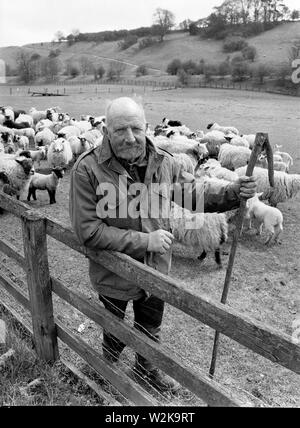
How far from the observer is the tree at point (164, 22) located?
8525 cm

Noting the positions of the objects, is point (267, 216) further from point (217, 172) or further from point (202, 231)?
point (217, 172)

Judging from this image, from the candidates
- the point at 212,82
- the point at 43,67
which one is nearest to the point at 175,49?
the point at 43,67

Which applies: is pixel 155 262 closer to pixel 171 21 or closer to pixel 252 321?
pixel 252 321

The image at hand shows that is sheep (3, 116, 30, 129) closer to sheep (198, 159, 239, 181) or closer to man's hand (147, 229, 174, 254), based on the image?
sheep (198, 159, 239, 181)

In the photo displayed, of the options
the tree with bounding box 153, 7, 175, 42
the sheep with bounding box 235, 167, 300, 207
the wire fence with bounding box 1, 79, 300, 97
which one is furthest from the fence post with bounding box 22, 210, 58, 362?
the tree with bounding box 153, 7, 175, 42

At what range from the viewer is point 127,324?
9.78 feet

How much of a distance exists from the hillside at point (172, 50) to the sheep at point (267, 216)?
63443mm

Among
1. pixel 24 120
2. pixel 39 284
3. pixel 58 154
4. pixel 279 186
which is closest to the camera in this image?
pixel 39 284

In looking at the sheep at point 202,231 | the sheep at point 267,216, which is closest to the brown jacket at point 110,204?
the sheep at point 202,231

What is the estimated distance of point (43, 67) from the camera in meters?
73.6

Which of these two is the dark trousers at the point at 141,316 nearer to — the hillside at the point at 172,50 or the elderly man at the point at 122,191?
the elderly man at the point at 122,191

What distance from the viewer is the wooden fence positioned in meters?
2.06

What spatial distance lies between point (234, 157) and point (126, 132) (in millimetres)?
10376

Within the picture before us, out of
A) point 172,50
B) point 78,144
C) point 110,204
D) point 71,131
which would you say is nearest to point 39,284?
point 110,204
